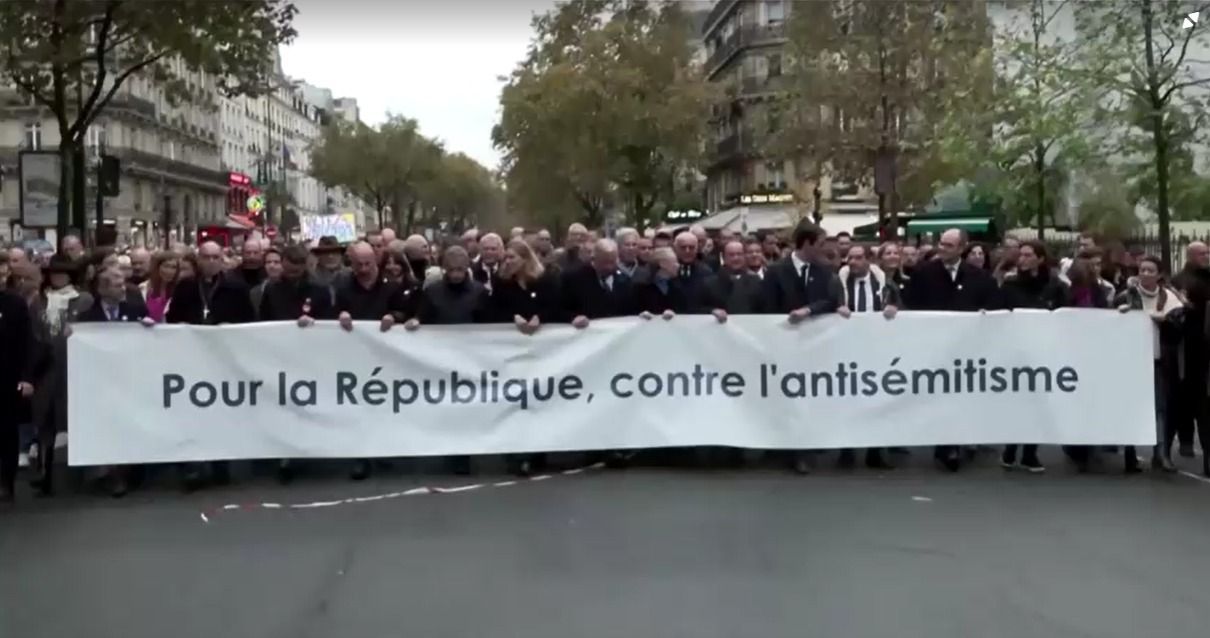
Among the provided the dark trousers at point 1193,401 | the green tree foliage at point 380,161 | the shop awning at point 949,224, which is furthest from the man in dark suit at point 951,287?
the green tree foliage at point 380,161

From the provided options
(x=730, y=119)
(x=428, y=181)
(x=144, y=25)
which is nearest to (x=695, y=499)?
(x=144, y=25)

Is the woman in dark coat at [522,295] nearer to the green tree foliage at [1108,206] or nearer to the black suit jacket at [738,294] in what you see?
the black suit jacket at [738,294]

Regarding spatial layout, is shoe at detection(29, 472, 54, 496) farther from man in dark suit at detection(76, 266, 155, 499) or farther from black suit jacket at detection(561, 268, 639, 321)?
black suit jacket at detection(561, 268, 639, 321)

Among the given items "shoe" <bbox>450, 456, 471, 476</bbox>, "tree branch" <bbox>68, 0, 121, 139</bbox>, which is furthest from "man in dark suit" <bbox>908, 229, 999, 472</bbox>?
"tree branch" <bbox>68, 0, 121, 139</bbox>

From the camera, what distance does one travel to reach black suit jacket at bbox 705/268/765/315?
1327cm

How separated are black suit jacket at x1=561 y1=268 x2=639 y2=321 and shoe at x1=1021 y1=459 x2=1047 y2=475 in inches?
131

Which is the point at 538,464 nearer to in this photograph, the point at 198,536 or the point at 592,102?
the point at 198,536

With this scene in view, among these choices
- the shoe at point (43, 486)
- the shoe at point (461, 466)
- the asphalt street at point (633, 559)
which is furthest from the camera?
the shoe at point (461, 466)

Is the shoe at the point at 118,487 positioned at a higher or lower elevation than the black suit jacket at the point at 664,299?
lower

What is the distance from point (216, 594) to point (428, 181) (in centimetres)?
9487

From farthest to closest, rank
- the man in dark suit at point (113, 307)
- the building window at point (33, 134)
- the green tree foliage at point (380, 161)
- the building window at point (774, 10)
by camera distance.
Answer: the green tree foliage at point (380, 161)
the building window at point (774, 10)
the building window at point (33, 134)
the man in dark suit at point (113, 307)

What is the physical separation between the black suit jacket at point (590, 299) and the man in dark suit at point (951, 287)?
2.41m

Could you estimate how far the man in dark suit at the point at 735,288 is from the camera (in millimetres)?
13266

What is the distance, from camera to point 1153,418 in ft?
42.3
